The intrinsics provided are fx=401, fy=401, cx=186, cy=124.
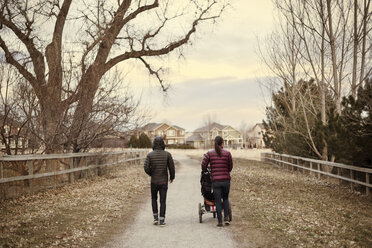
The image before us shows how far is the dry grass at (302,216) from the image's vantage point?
25.7 feet

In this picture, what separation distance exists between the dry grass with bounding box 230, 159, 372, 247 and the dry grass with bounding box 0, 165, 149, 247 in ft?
9.85

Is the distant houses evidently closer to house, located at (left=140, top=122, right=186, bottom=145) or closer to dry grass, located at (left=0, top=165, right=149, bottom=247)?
house, located at (left=140, top=122, right=186, bottom=145)

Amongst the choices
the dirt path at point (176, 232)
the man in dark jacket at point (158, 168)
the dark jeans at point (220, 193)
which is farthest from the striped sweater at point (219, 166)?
the dirt path at point (176, 232)

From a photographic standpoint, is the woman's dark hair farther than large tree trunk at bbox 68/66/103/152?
No

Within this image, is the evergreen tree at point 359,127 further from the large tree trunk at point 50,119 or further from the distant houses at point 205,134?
the distant houses at point 205,134

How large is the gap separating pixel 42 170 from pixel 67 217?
6.91 meters

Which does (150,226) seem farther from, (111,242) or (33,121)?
(33,121)

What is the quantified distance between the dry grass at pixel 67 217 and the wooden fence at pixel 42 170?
51 centimetres

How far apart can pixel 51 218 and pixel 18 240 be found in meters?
2.12

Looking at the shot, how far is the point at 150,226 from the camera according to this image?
9242mm

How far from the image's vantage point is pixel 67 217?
32.6 ft

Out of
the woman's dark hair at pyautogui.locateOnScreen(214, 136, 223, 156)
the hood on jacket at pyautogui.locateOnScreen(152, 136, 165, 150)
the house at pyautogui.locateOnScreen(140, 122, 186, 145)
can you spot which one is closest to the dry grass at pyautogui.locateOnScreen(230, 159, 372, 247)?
the woman's dark hair at pyautogui.locateOnScreen(214, 136, 223, 156)

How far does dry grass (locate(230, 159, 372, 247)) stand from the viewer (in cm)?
782

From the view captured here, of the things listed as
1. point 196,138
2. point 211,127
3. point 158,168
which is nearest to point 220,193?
point 158,168
